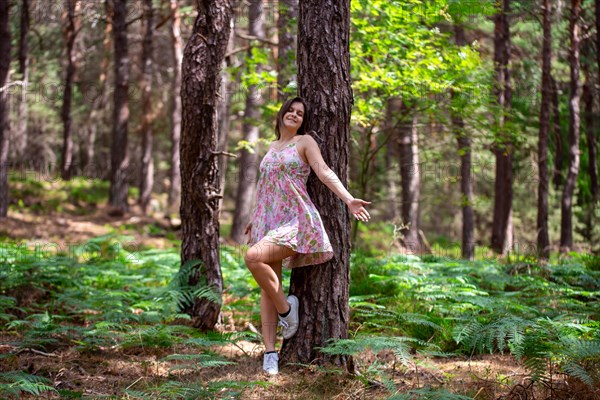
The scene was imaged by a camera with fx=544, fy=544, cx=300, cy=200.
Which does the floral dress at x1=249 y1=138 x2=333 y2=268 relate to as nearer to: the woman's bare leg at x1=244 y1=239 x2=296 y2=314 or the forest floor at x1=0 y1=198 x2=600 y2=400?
the woman's bare leg at x1=244 y1=239 x2=296 y2=314

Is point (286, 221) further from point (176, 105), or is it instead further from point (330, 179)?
point (176, 105)

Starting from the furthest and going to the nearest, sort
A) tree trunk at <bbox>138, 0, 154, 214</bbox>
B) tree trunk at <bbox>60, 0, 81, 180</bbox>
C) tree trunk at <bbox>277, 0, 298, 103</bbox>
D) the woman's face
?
tree trunk at <bbox>138, 0, 154, 214</bbox>, tree trunk at <bbox>60, 0, 81, 180</bbox>, tree trunk at <bbox>277, 0, 298, 103</bbox>, the woman's face

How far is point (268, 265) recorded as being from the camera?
4312 mm

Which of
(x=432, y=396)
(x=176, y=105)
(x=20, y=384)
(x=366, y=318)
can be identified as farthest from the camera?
(x=176, y=105)

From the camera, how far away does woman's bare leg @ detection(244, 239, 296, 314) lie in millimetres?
4195

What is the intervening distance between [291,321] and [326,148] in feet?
4.60

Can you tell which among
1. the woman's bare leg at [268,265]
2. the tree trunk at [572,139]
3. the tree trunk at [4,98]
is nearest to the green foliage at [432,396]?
the woman's bare leg at [268,265]

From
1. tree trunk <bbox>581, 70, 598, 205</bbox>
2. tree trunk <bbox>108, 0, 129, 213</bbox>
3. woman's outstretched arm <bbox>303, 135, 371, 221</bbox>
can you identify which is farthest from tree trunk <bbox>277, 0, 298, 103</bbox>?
tree trunk <bbox>581, 70, 598, 205</bbox>

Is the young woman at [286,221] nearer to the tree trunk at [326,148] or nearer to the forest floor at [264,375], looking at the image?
the tree trunk at [326,148]

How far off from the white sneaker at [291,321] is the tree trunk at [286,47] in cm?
521

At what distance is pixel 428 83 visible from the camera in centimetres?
779

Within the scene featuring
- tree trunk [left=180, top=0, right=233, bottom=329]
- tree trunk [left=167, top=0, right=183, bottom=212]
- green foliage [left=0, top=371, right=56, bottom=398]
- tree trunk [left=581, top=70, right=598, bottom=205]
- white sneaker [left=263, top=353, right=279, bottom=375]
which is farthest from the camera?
tree trunk [left=581, top=70, right=598, bottom=205]

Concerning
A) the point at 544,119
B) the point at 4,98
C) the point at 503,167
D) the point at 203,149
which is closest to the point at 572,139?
the point at 503,167

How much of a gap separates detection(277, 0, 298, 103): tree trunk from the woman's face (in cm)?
452
